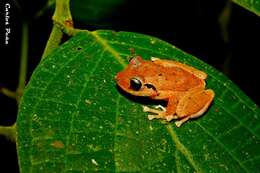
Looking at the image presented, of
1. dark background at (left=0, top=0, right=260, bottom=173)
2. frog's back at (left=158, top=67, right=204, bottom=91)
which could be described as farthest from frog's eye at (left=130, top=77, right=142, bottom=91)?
dark background at (left=0, top=0, right=260, bottom=173)

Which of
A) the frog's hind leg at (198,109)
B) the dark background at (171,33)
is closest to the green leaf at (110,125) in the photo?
the frog's hind leg at (198,109)

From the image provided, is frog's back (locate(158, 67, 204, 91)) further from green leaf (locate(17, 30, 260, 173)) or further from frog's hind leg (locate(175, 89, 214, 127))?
green leaf (locate(17, 30, 260, 173))

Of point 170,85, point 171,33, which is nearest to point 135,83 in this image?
point 170,85

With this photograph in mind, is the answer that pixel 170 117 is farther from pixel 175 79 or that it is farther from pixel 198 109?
pixel 175 79

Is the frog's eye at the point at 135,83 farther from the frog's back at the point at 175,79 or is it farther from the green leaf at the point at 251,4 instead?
the green leaf at the point at 251,4

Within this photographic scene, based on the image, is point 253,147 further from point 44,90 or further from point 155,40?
point 44,90

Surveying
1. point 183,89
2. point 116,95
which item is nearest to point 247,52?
point 183,89
